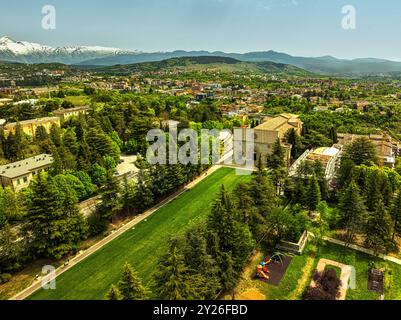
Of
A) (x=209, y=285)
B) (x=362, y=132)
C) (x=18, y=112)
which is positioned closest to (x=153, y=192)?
(x=209, y=285)

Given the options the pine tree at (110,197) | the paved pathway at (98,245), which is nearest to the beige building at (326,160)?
the paved pathway at (98,245)

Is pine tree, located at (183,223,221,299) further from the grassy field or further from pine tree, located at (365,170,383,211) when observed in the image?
pine tree, located at (365,170,383,211)

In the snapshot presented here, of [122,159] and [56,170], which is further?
[122,159]

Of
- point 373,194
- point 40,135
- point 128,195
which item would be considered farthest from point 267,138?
point 40,135

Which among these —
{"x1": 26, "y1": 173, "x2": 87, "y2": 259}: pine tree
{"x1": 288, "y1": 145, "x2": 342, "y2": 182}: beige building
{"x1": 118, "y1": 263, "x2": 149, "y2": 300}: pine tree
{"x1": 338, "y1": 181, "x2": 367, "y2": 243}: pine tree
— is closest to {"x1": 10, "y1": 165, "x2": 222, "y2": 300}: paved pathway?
{"x1": 26, "y1": 173, "x2": 87, "y2": 259}: pine tree

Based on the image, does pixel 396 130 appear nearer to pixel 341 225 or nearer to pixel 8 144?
pixel 341 225

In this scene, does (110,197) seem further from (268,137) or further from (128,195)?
(268,137)
